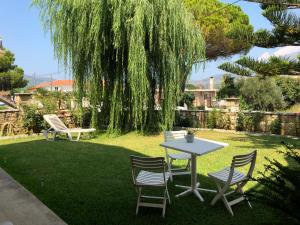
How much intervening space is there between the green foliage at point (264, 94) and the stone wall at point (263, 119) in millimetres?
5619

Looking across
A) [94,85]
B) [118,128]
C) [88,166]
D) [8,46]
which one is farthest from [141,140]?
[8,46]

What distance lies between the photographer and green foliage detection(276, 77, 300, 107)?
58.0 feet

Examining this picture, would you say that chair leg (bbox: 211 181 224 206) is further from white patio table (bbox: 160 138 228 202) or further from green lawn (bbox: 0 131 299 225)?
white patio table (bbox: 160 138 228 202)

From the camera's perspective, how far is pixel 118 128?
35.3ft

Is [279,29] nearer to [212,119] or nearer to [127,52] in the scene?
[127,52]

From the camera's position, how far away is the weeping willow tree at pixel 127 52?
9.60 meters

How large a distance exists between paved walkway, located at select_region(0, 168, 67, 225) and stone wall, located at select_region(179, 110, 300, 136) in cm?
852

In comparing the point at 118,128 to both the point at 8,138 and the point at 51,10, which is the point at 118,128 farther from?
the point at 51,10

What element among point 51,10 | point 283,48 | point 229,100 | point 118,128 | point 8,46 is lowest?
point 118,128

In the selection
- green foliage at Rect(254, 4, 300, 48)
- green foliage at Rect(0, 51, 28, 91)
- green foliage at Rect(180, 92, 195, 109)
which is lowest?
green foliage at Rect(180, 92, 195, 109)

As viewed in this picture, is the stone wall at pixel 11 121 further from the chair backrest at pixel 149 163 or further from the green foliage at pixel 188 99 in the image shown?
the green foliage at pixel 188 99

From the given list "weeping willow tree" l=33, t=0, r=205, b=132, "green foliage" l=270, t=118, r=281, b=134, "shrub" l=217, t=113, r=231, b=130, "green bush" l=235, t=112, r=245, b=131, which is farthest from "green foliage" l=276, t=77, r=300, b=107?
"weeping willow tree" l=33, t=0, r=205, b=132

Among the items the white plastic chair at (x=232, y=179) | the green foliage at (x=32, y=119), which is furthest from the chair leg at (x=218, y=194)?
the green foliage at (x=32, y=119)

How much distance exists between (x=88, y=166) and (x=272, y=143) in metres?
5.47
